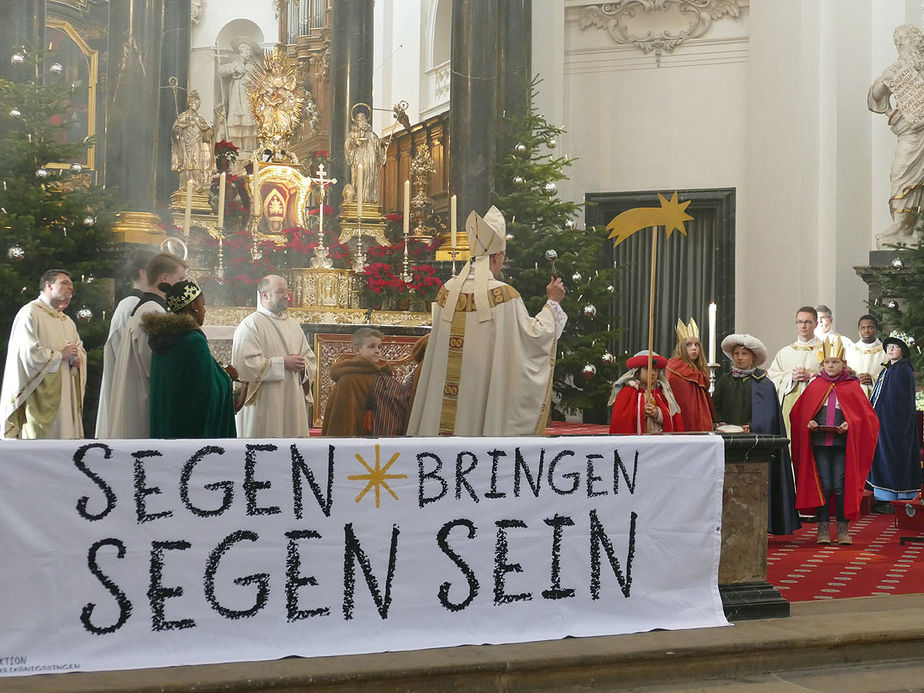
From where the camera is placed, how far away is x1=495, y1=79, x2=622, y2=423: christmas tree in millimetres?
13352

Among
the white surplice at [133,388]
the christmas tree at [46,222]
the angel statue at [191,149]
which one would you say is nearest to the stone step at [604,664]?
the white surplice at [133,388]

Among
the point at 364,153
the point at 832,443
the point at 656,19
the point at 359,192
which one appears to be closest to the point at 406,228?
the point at 359,192

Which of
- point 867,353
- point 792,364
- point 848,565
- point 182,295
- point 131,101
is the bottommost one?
point 848,565

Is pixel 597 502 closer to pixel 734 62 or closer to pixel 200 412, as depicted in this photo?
pixel 200 412

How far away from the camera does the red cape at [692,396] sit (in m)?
8.33

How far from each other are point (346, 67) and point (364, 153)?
1.61 m

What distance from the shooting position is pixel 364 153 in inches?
538

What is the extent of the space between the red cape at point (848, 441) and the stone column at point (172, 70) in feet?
26.2

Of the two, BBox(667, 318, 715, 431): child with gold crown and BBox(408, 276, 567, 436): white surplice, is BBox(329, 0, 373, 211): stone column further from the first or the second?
BBox(408, 276, 567, 436): white surplice

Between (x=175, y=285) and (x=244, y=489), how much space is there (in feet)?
4.70

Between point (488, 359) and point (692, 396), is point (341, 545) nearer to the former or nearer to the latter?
point (488, 359)

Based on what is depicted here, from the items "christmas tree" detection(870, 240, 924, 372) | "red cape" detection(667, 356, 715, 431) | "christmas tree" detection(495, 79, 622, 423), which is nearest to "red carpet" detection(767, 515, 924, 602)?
"red cape" detection(667, 356, 715, 431)

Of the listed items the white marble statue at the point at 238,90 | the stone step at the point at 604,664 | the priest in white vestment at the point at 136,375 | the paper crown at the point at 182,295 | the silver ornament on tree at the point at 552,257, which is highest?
the white marble statue at the point at 238,90

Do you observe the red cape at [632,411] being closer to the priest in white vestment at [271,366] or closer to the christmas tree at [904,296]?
the priest in white vestment at [271,366]
